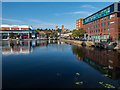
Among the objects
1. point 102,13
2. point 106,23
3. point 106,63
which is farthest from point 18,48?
point 102,13

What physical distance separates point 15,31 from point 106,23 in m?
113

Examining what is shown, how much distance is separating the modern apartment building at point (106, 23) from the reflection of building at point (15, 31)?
8660 centimetres

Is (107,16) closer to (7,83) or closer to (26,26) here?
(7,83)

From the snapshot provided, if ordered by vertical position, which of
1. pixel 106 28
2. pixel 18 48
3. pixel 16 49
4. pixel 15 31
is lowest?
pixel 16 49

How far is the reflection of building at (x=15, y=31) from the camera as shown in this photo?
12977 cm

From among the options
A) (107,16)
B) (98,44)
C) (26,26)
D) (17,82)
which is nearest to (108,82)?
(17,82)

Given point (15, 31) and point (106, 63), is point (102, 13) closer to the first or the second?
point (106, 63)

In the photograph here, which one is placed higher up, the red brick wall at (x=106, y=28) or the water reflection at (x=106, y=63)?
the red brick wall at (x=106, y=28)

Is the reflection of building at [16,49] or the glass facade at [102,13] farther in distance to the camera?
the glass facade at [102,13]

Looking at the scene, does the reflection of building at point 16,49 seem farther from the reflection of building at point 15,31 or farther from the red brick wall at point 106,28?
the reflection of building at point 15,31

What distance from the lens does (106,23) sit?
209 feet

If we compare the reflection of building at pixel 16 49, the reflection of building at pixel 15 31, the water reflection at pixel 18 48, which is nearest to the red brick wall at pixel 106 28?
the water reflection at pixel 18 48

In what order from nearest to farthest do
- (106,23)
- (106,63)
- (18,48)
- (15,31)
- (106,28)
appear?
(106,63)
(18,48)
(106,23)
(106,28)
(15,31)

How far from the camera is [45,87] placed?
10.0 m
